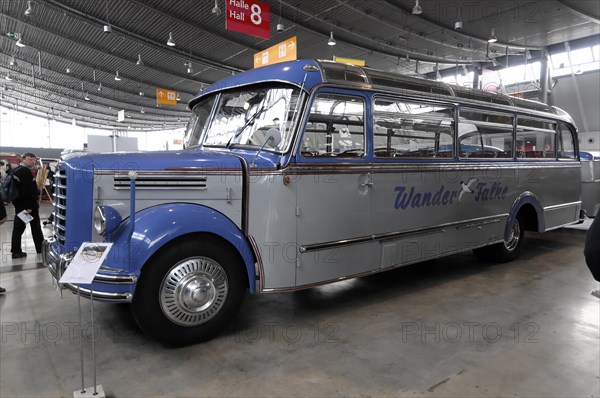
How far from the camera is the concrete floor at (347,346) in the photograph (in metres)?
2.80

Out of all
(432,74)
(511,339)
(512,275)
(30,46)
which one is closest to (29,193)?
(511,339)

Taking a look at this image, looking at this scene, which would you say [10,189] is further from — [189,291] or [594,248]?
[594,248]

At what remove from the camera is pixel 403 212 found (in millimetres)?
4453

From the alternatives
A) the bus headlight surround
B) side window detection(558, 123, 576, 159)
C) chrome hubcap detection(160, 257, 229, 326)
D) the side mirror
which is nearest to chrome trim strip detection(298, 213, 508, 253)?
chrome hubcap detection(160, 257, 229, 326)

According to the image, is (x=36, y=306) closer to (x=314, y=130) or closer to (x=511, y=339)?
(x=314, y=130)

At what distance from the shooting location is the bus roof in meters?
3.65

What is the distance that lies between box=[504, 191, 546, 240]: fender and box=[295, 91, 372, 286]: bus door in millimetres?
2966

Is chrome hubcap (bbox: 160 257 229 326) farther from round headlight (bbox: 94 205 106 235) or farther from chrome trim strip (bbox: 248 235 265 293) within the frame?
round headlight (bbox: 94 205 106 235)

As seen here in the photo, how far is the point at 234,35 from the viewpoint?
14289 mm

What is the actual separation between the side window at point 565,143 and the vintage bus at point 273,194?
2.61 m

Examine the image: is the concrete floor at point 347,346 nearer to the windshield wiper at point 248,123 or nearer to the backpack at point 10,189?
the backpack at point 10,189

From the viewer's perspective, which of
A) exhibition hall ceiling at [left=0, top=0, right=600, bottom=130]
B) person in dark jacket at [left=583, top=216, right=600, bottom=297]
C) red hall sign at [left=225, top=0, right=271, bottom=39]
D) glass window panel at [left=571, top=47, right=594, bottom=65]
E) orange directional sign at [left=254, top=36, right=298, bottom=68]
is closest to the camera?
person in dark jacket at [left=583, top=216, right=600, bottom=297]

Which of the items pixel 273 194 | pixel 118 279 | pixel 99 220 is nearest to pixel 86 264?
pixel 118 279

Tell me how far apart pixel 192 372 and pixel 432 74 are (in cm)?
2120
